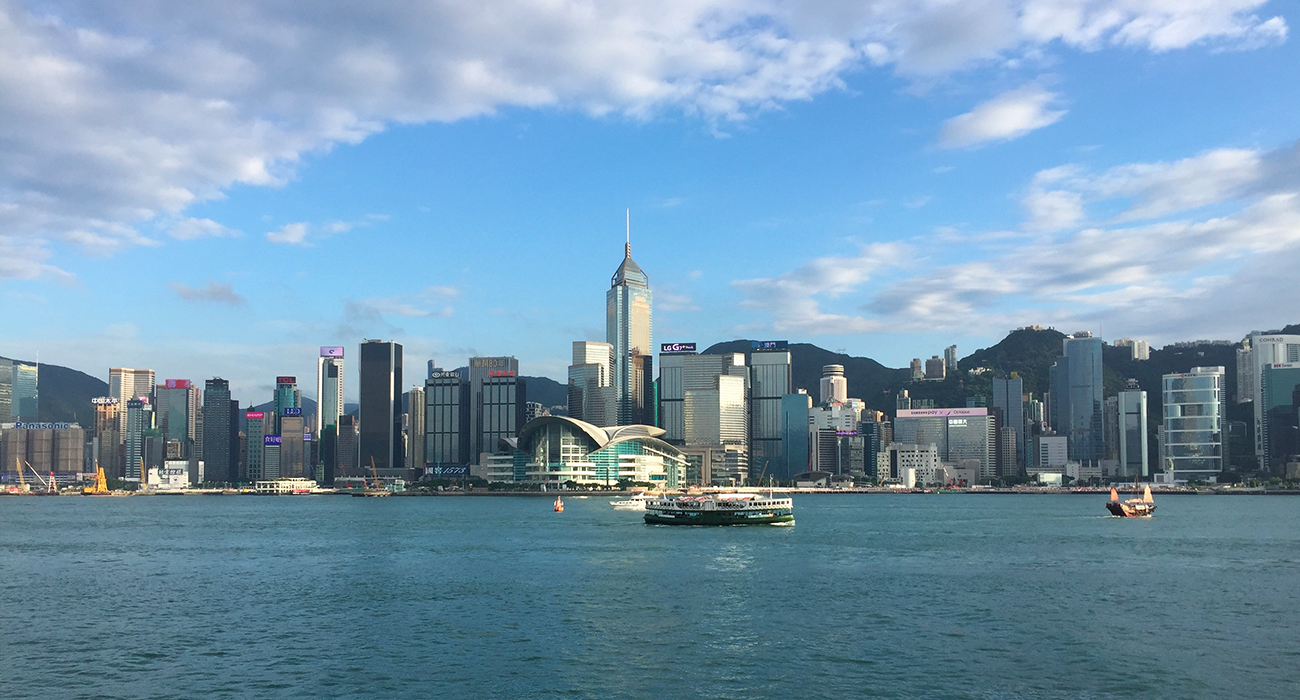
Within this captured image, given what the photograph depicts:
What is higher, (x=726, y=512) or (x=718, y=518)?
(x=726, y=512)

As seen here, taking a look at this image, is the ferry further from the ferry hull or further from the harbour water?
the harbour water

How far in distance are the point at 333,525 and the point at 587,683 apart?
9849 cm

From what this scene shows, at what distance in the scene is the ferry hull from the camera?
11050 centimetres

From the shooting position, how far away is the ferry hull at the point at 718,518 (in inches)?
4350

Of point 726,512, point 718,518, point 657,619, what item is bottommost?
point 718,518

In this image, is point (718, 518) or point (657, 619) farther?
point (718, 518)

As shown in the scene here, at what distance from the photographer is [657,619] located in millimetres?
47219

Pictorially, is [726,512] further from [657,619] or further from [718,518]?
[657,619]

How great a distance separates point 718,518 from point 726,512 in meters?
1.04

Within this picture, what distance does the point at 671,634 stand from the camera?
43531 mm

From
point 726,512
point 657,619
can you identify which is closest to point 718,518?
point 726,512

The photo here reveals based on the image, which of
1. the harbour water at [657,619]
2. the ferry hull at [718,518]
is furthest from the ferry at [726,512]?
the harbour water at [657,619]

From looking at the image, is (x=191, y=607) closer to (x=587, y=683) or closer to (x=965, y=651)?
(x=587, y=683)

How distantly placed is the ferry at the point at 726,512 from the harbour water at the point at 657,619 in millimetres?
20527
